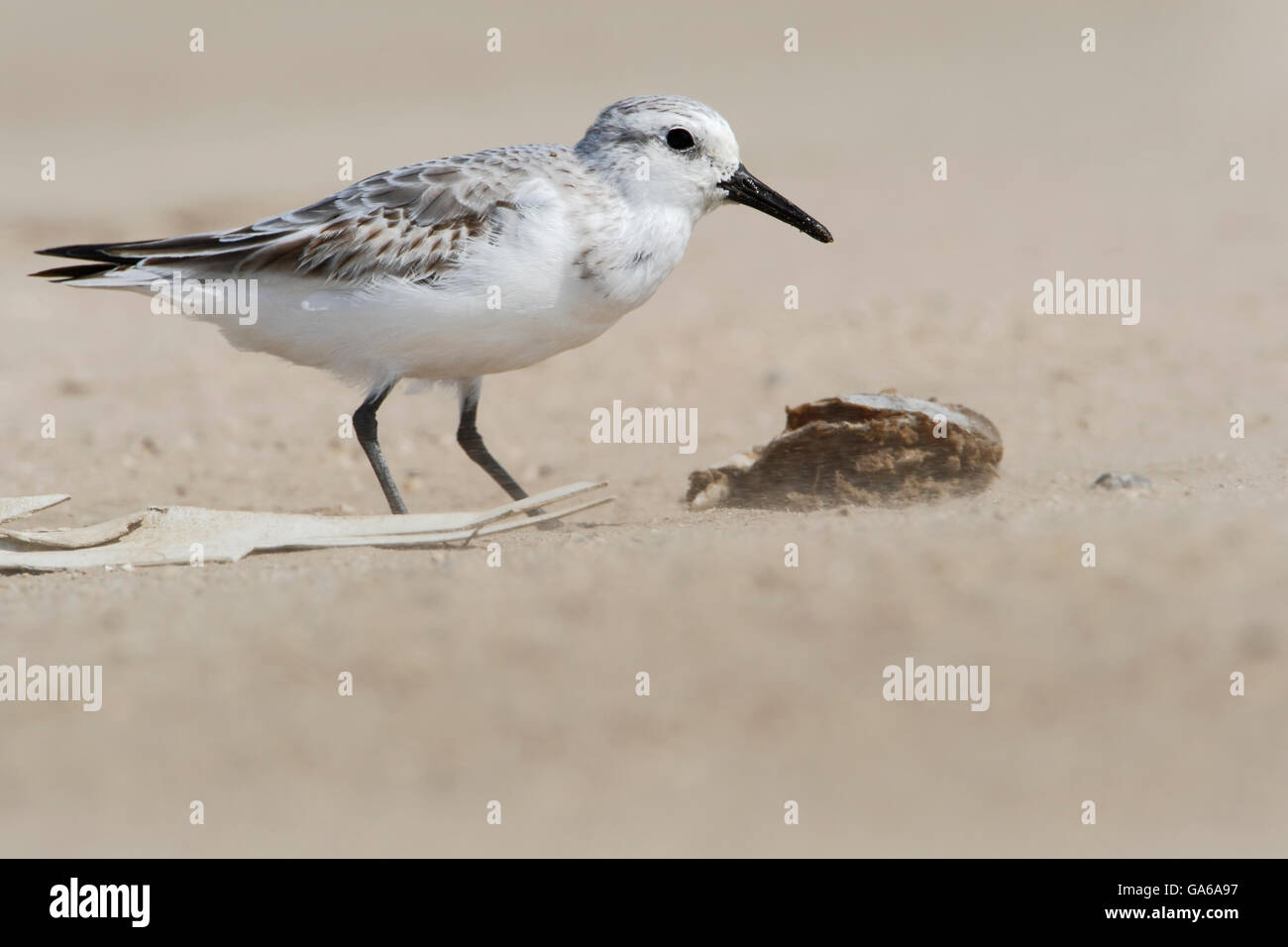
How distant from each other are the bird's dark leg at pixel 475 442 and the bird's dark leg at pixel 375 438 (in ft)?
1.70

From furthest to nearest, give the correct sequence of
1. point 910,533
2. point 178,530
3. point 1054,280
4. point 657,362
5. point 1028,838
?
point 1054,280
point 657,362
point 178,530
point 910,533
point 1028,838

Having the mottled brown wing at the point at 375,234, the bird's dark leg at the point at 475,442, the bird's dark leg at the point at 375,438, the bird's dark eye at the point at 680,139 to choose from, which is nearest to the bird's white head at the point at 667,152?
the bird's dark eye at the point at 680,139

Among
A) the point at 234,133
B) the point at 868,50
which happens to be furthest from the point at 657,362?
the point at 868,50

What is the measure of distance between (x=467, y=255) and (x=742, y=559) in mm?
2215

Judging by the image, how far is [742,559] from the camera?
4.88 meters

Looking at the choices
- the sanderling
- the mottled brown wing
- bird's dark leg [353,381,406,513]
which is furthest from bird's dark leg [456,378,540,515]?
the mottled brown wing

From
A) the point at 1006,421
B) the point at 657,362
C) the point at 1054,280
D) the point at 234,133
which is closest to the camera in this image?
the point at 1006,421

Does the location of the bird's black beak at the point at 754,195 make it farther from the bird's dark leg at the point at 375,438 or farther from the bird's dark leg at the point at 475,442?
the bird's dark leg at the point at 375,438

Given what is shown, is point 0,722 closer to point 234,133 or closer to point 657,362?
point 657,362

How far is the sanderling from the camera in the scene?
6.32 m

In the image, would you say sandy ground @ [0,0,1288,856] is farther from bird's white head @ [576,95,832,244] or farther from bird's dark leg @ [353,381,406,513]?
bird's white head @ [576,95,832,244]

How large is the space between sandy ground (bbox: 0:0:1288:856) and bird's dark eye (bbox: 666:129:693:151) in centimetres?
169

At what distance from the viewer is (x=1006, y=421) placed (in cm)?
854

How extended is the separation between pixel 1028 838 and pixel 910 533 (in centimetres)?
155
